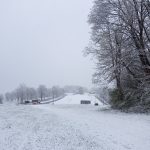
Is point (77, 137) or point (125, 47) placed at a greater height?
point (125, 47)

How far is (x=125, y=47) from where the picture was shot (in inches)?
870

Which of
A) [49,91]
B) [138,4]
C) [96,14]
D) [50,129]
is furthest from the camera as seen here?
[49,91]

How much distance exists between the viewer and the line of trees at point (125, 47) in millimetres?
20656

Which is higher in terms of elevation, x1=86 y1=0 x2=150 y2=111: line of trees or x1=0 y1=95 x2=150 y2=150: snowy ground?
x1=86 y1=0 x2=150 y2=111: line of trees

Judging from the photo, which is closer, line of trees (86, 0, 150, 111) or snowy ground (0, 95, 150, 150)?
snowy ground (0, 95, 150, 150)

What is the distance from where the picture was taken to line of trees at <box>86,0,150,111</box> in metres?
20.7

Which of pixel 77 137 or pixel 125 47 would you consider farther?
pixel 125 47

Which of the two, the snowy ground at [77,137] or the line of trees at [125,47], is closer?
the snowy ground at [77,137]

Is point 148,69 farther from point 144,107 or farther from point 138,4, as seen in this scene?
point 138,4

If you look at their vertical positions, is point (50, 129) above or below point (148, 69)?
below

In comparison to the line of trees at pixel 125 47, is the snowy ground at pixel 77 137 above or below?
below

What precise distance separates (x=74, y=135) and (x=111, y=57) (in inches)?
515

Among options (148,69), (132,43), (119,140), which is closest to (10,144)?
(119,140)

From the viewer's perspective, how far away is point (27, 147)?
8641 mm
